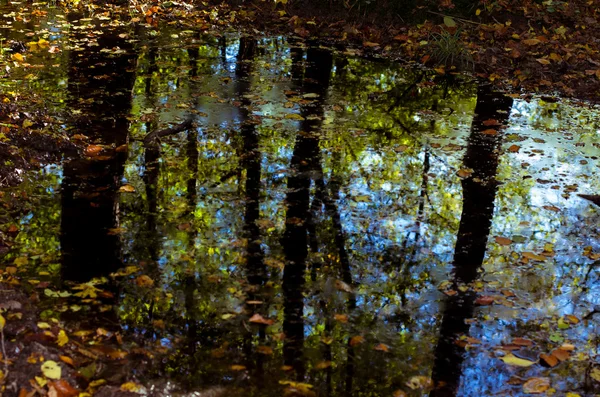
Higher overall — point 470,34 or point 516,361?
point 470,34

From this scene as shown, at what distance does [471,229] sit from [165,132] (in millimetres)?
3347

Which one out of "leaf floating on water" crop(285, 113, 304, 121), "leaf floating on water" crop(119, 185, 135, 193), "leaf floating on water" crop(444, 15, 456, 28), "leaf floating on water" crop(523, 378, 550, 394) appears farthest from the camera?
"leaf floating on water" crop(444, 15, 456, 28)

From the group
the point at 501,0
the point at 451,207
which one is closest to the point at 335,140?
the point at 451,207

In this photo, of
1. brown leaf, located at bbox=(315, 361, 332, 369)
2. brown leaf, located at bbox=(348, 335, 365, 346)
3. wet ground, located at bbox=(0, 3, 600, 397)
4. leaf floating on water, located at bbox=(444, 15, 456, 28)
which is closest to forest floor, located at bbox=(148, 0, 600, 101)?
leaf floating on water, located at bbox=(444, 15, 456, 28)

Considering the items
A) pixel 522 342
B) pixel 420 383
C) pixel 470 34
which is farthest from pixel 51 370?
pixel 470 34

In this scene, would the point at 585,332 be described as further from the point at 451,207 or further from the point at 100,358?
the point at 100,358

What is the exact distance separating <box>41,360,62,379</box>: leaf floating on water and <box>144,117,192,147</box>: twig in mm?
3497

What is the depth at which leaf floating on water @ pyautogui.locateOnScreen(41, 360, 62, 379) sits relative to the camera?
3.31 metres

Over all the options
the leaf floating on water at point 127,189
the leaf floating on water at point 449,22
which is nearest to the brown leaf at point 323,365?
the leaf floating on water at point 127,189

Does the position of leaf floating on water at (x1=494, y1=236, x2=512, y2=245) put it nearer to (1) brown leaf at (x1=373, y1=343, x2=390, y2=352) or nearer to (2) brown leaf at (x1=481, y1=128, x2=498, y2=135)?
(1) brown leaf at (x1=373, y1=343, x2=390, y2=352)

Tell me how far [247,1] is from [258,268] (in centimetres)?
910

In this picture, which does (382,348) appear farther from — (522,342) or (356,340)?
(522,342)

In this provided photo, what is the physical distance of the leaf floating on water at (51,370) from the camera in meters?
3.31

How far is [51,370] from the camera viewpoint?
11.0 ft
